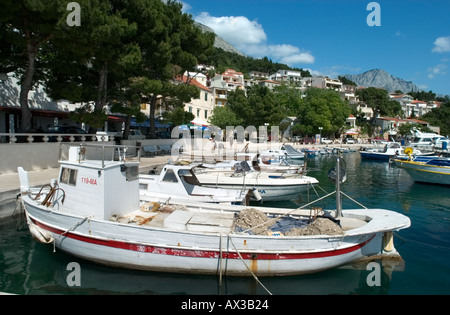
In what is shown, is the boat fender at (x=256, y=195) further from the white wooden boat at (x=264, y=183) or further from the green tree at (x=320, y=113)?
the green tree at (x=320, y=113)

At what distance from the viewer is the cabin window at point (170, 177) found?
14227mm

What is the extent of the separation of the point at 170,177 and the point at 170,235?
6.13 m

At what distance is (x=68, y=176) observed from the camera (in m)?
10.0

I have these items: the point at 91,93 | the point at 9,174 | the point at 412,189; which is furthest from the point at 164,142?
the point at 412,189

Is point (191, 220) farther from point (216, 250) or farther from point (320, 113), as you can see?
point (320, 113)

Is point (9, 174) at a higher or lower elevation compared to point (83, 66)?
lower

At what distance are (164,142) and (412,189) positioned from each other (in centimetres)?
2185

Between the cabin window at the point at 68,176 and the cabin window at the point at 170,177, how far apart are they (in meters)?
4.77

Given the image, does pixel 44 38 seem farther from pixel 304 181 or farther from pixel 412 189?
pixel 412 189

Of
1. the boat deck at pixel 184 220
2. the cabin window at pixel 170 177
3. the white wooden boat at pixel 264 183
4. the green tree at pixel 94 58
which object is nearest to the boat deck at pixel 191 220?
the boat deck at pixel 184 220

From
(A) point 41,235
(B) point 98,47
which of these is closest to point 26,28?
(B) point 98,47
